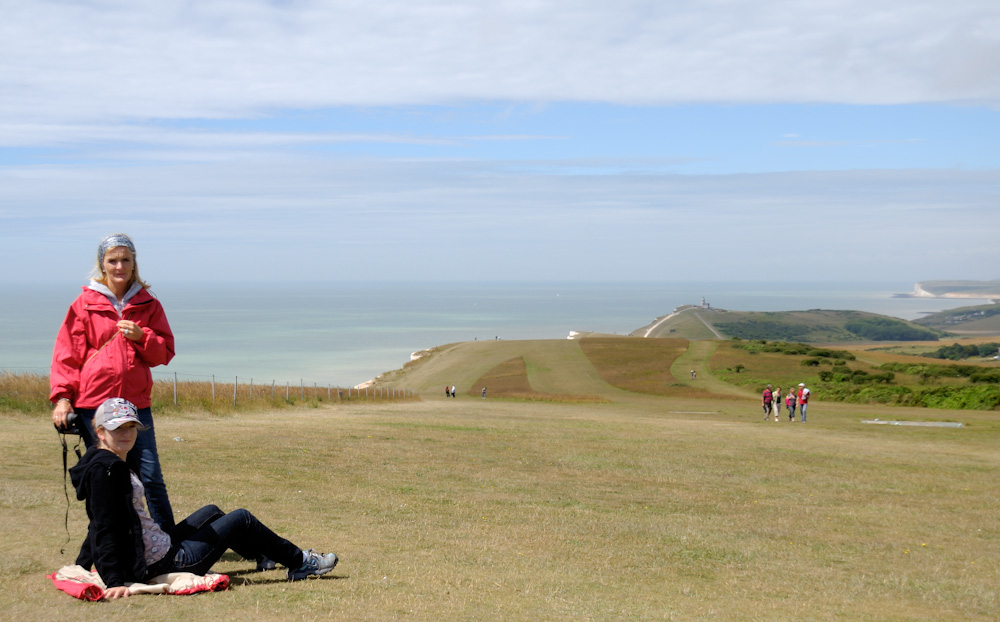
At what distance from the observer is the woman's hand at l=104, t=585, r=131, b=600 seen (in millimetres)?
6342

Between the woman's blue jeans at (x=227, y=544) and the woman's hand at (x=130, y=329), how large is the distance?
1534 mm

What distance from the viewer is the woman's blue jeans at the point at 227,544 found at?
6.85 meters

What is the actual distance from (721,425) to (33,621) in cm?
2991

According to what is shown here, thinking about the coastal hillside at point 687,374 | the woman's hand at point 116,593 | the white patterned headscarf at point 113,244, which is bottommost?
the coastal hillside at point 687,374

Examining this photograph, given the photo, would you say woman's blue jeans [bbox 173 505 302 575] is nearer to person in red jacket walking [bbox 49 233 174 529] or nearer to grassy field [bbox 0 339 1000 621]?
grassy field [bbox 0 339 1000 621]

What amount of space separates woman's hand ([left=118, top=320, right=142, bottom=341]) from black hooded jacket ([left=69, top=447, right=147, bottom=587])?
1.04 m

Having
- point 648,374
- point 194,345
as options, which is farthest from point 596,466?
point 194,345

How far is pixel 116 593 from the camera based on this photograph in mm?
6367

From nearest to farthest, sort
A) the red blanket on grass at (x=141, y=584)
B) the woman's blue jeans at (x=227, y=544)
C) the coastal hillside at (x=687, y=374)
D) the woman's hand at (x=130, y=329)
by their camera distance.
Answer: the red blanket on grass at (x=141, y=584)
the woman's blue jeans at (x=227, y=544)
the woman's hand at (x=130, y=329)
the coastal hillside at (x=687, y=374)

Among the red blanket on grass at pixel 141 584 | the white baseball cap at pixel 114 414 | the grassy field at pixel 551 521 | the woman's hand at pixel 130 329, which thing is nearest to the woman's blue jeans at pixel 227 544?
the red blanket on grass at pixel 141 584

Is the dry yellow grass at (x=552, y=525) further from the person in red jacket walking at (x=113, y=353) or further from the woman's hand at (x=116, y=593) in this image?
the person in red jacket walking at (x=113, y=353)

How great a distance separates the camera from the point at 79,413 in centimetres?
714

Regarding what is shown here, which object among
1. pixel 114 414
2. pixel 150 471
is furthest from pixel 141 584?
pixel 114 414

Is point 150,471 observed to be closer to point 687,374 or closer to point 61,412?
point 61,412
